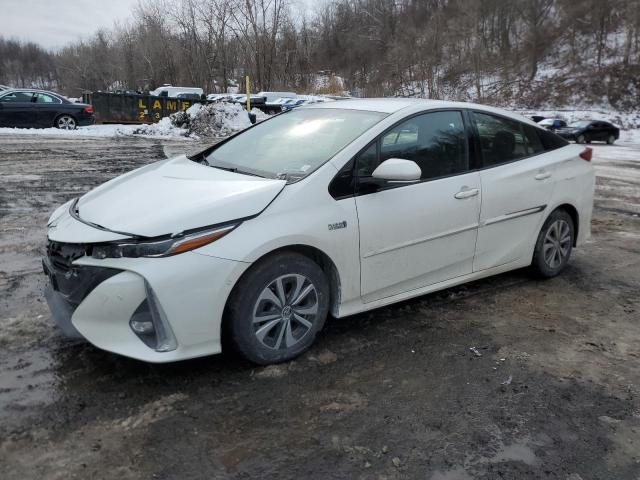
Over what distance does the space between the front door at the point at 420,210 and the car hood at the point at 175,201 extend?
0.69 m

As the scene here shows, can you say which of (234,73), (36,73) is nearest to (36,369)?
(234,73)

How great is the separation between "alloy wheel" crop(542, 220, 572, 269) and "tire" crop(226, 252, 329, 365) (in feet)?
8.17

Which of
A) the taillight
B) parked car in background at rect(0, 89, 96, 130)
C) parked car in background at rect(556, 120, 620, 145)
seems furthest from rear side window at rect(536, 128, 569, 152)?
parked car in background at rect(556, 120, 620, 145)

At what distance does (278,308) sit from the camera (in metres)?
3.30

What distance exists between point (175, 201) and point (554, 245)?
3519mm

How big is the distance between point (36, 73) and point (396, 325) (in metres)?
139

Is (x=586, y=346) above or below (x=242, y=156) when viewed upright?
below

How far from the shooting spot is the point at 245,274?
3123mm

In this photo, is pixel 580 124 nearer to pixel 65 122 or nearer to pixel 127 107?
pixel 127 107

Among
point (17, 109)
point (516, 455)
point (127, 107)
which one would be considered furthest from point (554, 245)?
point (127, 107)

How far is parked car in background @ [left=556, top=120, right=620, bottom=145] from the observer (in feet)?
86.8

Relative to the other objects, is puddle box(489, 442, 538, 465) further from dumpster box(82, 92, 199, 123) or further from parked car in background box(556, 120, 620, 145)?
parked car in background box(556, 120, 620, 145)

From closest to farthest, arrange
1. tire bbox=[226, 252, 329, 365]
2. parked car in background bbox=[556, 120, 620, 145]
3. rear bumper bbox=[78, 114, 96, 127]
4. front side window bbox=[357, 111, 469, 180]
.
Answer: tire bbox=[226, 252, 329, 365] < front side window bbox=[357, 111, 469, 180] < rear bumper bbox=[78, 114, 96, 127] < parked car in background bbox=[556, 120, 620, 145]

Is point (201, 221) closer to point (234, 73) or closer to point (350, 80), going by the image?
point (234, 73)
